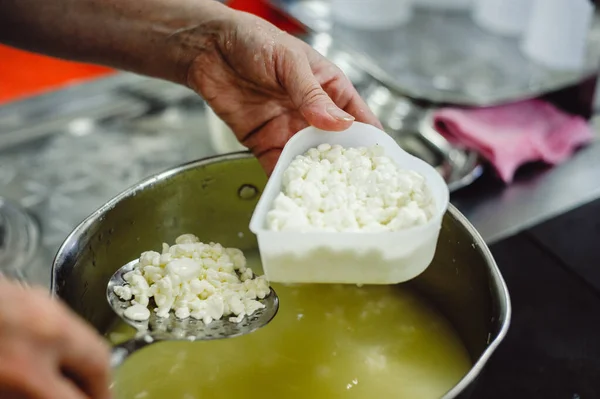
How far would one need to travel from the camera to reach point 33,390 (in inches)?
17.5

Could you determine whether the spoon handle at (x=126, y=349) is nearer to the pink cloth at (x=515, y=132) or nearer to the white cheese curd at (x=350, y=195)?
the white cheese curd at (x=350, y=195)

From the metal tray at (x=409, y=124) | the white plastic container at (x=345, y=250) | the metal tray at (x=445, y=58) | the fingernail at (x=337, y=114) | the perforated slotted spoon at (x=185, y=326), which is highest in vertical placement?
the fingernail at (x=337, y=114)

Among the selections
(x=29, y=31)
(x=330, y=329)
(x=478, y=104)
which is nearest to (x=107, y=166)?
(x=29, y=31)

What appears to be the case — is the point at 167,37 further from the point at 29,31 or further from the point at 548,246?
the point at 548,246

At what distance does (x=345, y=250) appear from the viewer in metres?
0.63

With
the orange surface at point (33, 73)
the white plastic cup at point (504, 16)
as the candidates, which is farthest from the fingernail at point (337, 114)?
the orange surface at point (33, 73)

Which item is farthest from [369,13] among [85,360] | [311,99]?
[85,360]

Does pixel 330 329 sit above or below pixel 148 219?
below

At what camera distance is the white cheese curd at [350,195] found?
629 millimetres

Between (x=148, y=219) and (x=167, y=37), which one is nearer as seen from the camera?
(x=148, y=219)

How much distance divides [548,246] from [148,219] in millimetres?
645

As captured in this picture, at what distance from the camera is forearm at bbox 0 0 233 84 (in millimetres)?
935

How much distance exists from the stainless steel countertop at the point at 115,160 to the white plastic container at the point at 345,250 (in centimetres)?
44

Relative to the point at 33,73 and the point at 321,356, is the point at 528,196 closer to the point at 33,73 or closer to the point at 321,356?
the point at 321,356
